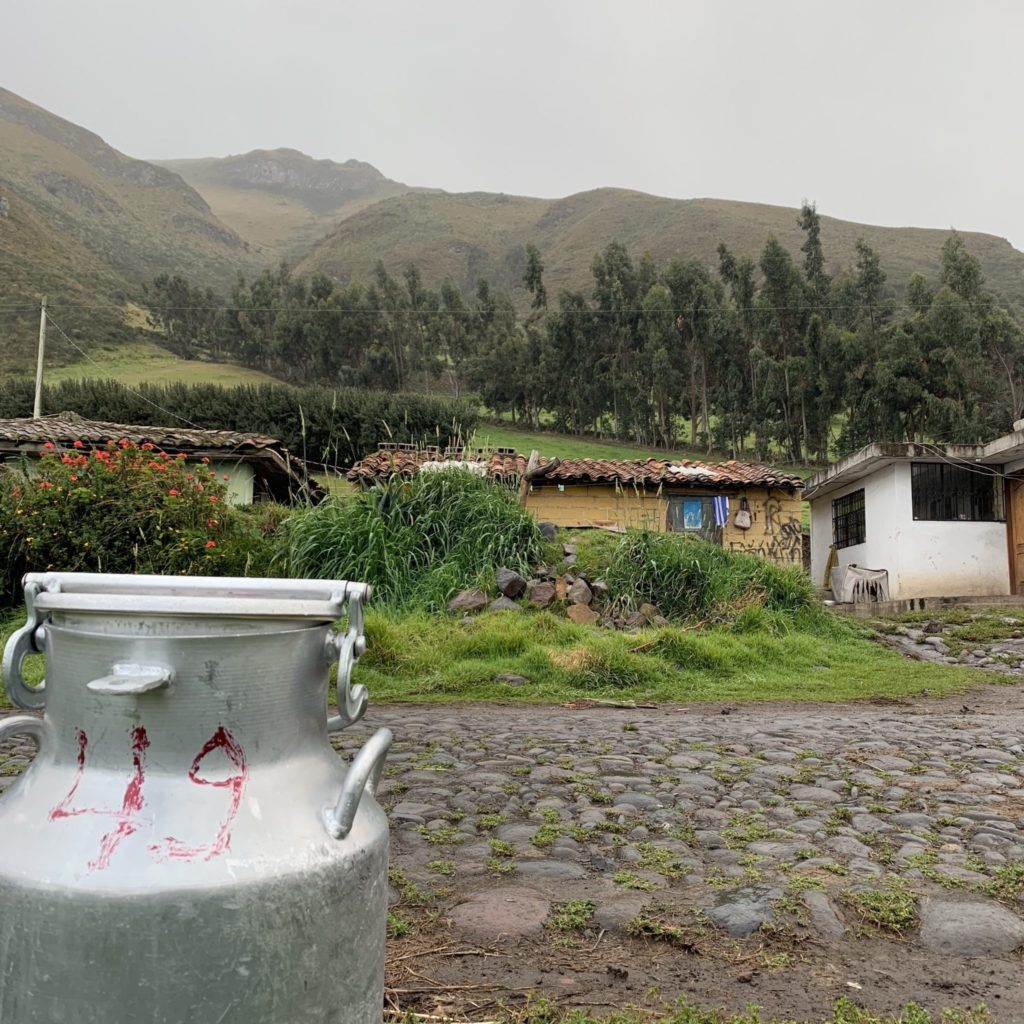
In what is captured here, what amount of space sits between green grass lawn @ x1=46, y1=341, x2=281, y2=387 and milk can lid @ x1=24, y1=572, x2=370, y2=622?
42623 millimetres

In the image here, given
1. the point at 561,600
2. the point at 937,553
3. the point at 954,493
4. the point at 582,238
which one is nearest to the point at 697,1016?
the point at 561,600

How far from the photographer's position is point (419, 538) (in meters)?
9.73

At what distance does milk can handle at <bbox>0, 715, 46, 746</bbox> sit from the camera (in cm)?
146

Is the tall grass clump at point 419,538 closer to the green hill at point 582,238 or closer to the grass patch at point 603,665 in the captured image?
the grass patch at point 603,665

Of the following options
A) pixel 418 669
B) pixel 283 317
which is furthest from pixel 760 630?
pixel 283 317

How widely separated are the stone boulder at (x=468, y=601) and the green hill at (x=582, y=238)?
223 feet

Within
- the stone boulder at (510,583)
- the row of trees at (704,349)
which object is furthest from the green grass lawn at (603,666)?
the row of trees at (704,349)

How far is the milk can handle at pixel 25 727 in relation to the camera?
1.46 m

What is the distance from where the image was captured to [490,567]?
9.50m

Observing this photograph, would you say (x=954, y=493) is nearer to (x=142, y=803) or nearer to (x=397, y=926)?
(x=397, y=926)

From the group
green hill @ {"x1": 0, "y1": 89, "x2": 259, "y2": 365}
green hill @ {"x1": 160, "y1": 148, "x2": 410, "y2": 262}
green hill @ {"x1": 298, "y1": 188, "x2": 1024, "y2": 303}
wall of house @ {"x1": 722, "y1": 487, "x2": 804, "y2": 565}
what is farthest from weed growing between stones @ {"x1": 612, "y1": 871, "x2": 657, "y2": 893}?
green hill @ {"x1": 160, "y1": 148, "x2": 410, "y2": 262}

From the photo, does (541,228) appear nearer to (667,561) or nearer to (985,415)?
(985,415)

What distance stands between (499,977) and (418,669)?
208 inches

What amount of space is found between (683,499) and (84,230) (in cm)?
8977
